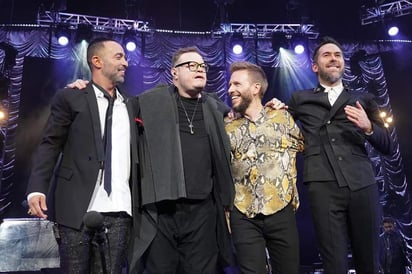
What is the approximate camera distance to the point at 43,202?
2.34 m

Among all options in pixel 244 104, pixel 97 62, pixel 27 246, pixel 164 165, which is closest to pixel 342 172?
pixel 244 104

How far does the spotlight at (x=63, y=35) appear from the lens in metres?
10.1

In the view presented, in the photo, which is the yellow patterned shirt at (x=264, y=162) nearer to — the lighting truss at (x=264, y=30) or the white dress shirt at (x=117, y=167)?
the white dress shirt at (x=117, y=167)

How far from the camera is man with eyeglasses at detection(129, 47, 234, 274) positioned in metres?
2.43

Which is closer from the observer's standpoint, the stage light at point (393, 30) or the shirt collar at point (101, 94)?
the shirt collar at point (101, 94)

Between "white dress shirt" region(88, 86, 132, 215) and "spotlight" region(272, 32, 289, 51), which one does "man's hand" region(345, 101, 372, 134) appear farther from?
"spotlight" region(272, 32, 289, 51)

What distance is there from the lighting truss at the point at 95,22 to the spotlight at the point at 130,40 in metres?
0.15

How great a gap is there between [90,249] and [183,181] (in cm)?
62

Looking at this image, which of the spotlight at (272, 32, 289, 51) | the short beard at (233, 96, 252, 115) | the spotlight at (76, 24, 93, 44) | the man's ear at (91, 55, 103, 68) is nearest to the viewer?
the man's ear at (91, 55, 103, 68)

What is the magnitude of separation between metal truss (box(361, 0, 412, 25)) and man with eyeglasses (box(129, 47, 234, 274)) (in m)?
8.97

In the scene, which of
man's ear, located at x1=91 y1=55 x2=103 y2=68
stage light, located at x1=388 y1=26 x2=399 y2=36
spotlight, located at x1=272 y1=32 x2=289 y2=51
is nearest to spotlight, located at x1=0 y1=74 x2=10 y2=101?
spotlight, located at x1=272 y1=32 x2=289 y2=51

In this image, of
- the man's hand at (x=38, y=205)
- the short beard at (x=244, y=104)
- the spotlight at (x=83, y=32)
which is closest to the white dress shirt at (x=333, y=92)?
the short beard at (x=244, y=104)

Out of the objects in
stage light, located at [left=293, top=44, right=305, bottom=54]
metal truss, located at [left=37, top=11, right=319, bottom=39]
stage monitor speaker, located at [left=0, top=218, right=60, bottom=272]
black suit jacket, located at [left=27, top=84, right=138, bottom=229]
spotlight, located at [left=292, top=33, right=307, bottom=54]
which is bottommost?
stage monitor speaker, located at [left=0, top=218, right=60, bottom=272]

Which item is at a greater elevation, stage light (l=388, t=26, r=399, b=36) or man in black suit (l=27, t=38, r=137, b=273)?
stage light (l=388, t=26, r=399, b=36)
